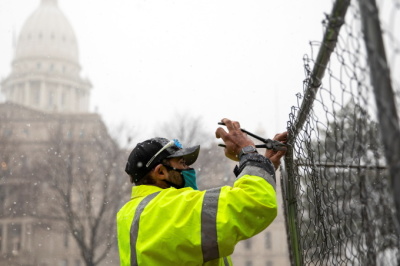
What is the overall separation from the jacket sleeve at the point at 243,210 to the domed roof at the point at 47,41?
84.8 metres

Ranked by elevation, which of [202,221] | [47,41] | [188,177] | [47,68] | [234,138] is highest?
[47,41]

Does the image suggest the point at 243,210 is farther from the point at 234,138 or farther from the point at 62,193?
the point at 62,193

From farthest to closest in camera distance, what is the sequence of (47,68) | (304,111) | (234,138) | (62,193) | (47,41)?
(47,41) < (47,68) < (62,193) < (304,111) < (234,138)

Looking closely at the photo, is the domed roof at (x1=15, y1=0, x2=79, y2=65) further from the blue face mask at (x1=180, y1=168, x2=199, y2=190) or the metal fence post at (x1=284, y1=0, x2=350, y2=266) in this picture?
the blue face mask at (x1=180, y1=168, x2=199, y2=190)

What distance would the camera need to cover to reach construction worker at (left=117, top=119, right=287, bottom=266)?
2.47 meters

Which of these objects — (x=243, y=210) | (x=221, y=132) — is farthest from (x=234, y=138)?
(x=243, y=210)

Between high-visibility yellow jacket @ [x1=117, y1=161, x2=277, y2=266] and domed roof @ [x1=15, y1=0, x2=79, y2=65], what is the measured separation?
84613 mm

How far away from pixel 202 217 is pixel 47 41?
87079 mm

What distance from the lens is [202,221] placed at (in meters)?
2.49

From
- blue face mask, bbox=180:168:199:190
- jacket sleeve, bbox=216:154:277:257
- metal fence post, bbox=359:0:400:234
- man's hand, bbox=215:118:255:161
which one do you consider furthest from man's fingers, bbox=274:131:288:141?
metal fence post, bbox=359:0:400:234

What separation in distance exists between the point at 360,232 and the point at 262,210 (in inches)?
17.4

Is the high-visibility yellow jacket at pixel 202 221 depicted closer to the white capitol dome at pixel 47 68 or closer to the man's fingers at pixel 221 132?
the man's fingers at pixel 221 132

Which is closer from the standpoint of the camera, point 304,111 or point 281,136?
point 304,111

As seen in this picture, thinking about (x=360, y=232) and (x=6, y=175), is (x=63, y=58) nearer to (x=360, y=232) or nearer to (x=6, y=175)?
(x=6, y=175)
